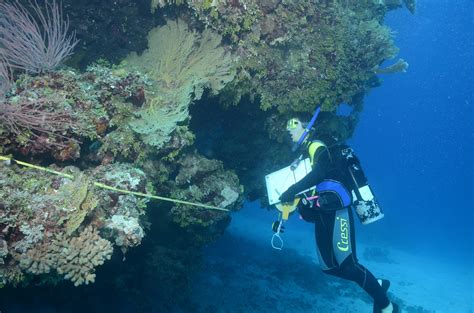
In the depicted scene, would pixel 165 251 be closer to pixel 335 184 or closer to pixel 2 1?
pixel 335 184

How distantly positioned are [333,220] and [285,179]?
1.47 metres

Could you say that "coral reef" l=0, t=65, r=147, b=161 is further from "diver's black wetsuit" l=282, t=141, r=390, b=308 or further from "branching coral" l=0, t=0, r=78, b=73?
"diver's black wetsuit" l=282, t=141, r=390, b=308

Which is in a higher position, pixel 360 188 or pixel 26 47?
pixel 360 188

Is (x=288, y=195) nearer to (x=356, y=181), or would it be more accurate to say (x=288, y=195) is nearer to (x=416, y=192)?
(x=356, y=181)

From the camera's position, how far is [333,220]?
23.6 feet

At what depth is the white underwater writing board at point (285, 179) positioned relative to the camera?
6.88m

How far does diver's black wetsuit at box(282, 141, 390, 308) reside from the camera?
6.62 m

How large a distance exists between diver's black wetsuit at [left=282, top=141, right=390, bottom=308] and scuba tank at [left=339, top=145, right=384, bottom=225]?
193 mm

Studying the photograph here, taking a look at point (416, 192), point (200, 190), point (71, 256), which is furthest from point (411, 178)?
point (71, 256)

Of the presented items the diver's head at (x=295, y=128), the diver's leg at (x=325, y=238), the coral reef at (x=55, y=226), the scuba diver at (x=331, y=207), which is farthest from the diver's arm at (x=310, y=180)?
the coral reef at (x=55, y=226)

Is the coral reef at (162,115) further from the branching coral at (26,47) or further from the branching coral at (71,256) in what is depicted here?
the branching coral at (26,47)

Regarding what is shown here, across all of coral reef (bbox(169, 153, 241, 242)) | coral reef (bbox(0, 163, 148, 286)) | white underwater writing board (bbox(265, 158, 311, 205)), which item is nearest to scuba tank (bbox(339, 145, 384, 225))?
white underwater writing board (bbox(265, 158, 311, 205))

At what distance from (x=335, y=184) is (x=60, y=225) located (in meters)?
5.19

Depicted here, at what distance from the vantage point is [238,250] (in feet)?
56.6
